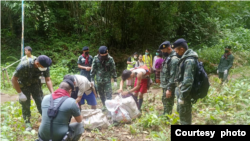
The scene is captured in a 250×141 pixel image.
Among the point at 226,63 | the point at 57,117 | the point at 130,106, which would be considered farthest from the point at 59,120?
the point at 226,63

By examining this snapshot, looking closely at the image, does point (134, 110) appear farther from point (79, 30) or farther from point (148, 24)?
point (79, 30)

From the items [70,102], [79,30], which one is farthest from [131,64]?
[79,30]

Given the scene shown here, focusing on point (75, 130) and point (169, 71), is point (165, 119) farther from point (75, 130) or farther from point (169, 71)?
point (75, 130)

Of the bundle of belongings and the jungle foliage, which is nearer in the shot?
the bundle of belongings

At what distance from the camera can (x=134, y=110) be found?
4160mm

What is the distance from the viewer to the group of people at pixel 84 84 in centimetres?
257

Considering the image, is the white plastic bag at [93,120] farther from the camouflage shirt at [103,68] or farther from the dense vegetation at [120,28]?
the dense vegetation at [120,28]

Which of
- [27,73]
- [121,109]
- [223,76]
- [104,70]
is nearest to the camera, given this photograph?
[27,73]

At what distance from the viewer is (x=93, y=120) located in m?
3.80

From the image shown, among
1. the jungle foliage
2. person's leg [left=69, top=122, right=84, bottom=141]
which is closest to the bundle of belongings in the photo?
person's leg [left=69, top=122, right=84, bottom=141]

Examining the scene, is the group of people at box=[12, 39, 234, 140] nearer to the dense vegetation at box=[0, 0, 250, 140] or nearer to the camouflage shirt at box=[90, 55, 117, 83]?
the camouflage shirt at box=[90, 55, 117, 83]

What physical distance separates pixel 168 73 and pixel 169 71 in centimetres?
6

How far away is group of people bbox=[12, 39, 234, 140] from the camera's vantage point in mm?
2570

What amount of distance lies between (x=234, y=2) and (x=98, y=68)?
1211 centimetres
